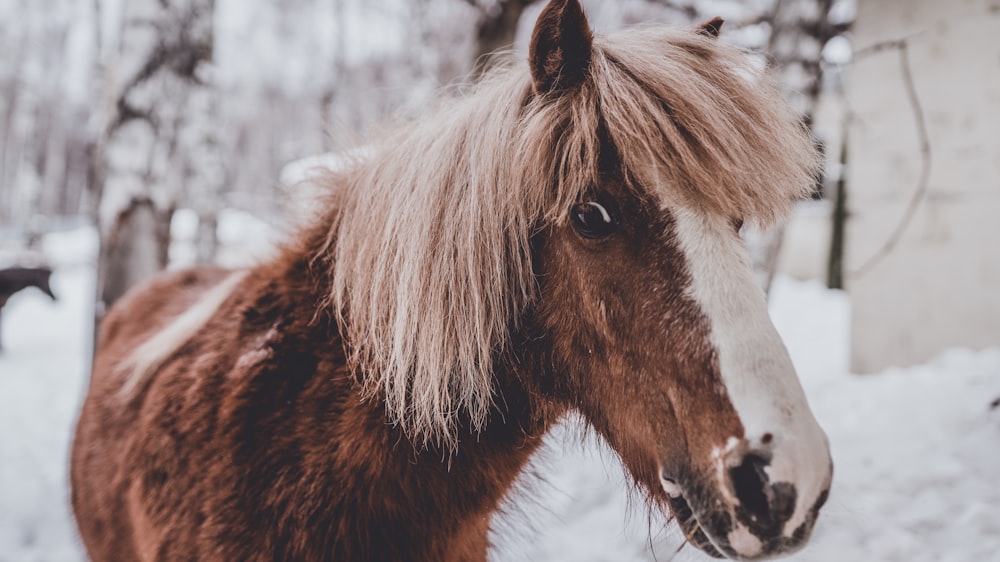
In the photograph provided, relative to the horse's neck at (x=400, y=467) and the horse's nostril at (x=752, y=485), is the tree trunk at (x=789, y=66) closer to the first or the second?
the horse's neck at (x=400, y=467)

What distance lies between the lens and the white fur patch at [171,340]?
1.82 metres

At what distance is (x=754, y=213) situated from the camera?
1.25m

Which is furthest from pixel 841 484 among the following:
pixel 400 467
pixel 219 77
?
pixel 219 77

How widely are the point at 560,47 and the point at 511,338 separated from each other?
657 millimetres

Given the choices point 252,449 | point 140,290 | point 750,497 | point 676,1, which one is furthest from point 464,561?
point 676,1

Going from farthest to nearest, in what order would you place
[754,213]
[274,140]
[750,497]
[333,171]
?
1. [274,140]
2. [333,171]
3. [754,213]
4. [750,497]

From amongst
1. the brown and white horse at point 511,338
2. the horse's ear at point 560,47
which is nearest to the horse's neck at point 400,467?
the brown and white horse at point 511,338

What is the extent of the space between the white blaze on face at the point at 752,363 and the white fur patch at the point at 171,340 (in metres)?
1.43

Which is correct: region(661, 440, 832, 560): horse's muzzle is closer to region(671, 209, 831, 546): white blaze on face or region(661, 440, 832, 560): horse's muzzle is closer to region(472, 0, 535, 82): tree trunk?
region(671, 209, 831, 546): white blaze on face

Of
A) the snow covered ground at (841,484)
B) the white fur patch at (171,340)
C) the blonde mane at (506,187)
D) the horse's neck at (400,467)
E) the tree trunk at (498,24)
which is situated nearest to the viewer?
the blonde mane at (506,187)

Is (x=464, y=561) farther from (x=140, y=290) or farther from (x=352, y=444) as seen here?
(x=140, y=290)

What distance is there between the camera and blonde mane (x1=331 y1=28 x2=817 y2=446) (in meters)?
1.22

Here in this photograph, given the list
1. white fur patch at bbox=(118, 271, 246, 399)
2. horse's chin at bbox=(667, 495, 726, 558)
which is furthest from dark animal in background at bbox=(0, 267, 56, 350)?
horse's chin at bbox=(667, 495, 726, 558)

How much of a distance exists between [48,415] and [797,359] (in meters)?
6.85
